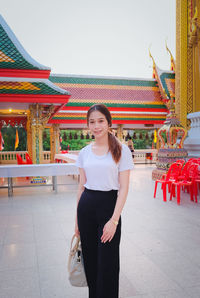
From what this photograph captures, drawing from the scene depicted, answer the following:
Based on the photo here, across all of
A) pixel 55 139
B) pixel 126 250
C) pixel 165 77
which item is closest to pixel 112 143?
pixel 126 250

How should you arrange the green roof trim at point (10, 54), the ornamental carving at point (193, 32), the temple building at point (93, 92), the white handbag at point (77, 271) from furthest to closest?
the ornamental carving at point (193, 32) → the temple building at point (93, 92) → the green roof trim at point (10, 54) → the white handbag at point (77, 271)

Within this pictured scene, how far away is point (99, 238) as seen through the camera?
→ 1780mm

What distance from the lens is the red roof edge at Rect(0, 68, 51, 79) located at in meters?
7.88

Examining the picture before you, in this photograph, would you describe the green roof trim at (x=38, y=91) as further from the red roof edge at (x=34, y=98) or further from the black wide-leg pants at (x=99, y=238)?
the black wide-leg pants at (x=99, y=238)

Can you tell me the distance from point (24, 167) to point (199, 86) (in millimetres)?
8304

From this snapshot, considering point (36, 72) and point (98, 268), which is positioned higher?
point (36, 72)

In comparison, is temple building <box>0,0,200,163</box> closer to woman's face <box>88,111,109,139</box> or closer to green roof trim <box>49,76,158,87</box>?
green roof trim <box>49,76,158,87</box>

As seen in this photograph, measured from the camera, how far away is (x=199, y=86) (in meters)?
11.1

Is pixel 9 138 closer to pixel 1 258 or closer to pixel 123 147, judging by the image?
pixel 1 258

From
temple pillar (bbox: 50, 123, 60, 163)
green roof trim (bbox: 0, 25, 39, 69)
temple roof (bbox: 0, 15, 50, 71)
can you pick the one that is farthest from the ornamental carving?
temple pillar (bbox: 50, 123, 60, 163)

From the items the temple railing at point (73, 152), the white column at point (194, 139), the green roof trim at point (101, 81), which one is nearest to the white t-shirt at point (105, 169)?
the white column at point (194, 139)

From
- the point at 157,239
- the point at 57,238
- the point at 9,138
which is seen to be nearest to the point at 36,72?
the point at 57,238

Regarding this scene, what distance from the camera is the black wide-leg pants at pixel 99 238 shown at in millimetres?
1756

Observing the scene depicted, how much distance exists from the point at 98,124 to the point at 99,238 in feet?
2.64
